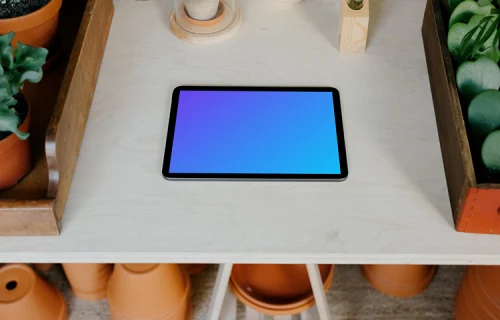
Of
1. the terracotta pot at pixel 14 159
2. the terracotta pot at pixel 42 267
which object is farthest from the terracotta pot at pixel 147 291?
the terracotta pot at pixel 14 159

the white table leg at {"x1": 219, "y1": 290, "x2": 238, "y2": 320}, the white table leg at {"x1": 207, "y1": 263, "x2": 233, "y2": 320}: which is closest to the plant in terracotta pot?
the white table leg at {"x1": 207, "y1": 263, "x2": 233, "y2": 320}

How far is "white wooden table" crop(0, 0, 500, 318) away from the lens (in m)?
0.91

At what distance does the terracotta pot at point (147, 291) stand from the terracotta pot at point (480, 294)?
0.59m

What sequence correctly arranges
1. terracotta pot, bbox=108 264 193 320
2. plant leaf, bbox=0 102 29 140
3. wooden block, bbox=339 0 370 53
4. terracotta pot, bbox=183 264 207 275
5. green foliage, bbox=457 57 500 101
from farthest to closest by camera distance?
1. terracotta pot, bbox=183 264 207 275
2. terracotta pot, bbox=108 264 193 320
3. wooden block, bbox=339 0 370 53
4. green foliage, bbox=457 57 500 101
5. plant leaf, bbox=0 102 29 140

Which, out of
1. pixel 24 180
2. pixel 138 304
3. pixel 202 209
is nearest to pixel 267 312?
pixel 138 304

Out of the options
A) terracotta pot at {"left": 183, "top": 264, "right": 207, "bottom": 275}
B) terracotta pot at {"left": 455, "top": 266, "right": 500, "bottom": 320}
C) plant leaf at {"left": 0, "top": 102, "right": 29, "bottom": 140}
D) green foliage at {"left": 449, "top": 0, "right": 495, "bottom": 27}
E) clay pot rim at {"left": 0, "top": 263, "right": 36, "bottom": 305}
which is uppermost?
green foliage at {"left": 449, "top": 0, "right": 495, "bottom": 27}

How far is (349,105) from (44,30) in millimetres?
520

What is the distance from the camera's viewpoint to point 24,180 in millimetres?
974

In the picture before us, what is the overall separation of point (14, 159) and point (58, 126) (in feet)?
0.32

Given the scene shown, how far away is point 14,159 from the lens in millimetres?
942

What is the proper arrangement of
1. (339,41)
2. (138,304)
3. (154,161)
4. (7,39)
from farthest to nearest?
1. (138,304)
2. (339,41)
3. (154,161)
4. (7,39)

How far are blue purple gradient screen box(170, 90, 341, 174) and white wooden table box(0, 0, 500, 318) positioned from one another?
29 mm

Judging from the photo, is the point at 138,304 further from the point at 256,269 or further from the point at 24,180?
the point at 24,180

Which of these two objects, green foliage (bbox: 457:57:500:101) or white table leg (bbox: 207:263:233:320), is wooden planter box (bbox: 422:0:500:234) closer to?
green foliage (bbox: 457:57:500:101)
